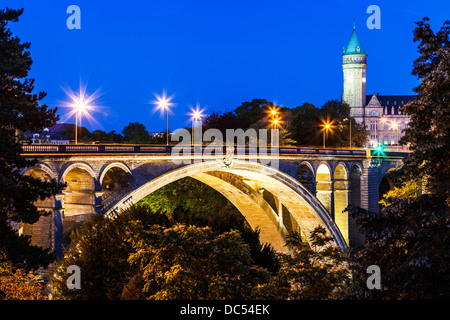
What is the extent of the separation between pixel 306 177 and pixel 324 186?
294cm

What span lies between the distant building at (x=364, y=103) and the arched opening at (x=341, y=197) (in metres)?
86.0

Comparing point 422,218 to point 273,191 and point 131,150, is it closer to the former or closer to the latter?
point 131,150

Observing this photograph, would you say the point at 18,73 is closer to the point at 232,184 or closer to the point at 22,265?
the point at 22,265

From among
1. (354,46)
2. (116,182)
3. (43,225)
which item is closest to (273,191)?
(116,182)

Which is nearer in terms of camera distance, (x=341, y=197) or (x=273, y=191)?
(x=273, y=191)

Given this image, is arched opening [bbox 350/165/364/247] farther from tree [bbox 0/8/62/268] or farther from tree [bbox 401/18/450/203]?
tree [bbox 0/8/62/268]

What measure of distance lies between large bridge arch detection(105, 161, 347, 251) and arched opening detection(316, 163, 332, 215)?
5.66 ft

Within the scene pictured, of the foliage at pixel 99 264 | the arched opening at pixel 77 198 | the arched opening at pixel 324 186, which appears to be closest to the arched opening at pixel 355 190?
the arched opening at pixel 324 186

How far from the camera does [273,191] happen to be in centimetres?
4706

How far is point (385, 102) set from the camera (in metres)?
144

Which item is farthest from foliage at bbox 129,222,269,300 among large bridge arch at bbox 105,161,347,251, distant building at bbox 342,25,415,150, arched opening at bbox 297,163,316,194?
distant building at bbox 342,25,415,150

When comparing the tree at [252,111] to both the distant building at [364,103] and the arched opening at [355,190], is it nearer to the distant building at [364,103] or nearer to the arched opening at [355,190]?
the arched opening at [355,190]

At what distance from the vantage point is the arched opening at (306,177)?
46906 mm

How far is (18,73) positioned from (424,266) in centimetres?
1423
